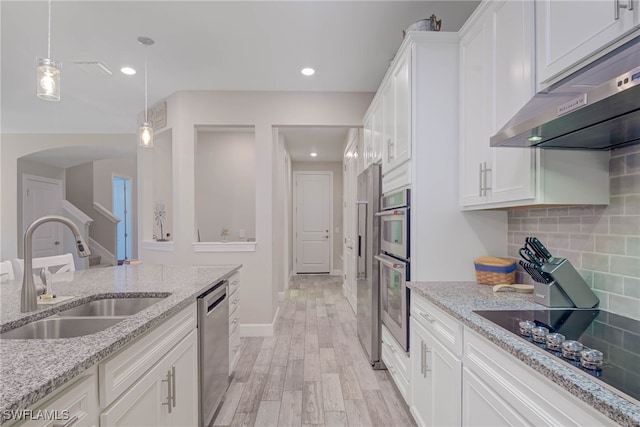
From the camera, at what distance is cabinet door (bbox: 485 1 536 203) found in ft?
4.70

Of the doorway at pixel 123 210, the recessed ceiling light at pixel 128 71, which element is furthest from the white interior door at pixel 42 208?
the recessed ceiling light at pixel 128 71

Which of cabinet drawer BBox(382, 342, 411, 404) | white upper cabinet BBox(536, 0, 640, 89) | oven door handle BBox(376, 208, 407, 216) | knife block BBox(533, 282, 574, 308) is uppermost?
white upper cabinet BBox(536, 0, 640, 89)

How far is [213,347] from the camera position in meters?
2.08

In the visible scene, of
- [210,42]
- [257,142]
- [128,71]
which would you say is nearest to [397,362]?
[257,142]

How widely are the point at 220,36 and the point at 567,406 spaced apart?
3003mm

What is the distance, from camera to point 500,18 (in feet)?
5.29

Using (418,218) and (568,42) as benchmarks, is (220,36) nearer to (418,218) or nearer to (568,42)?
(418,218)

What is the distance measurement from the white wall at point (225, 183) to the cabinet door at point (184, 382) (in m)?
3.60

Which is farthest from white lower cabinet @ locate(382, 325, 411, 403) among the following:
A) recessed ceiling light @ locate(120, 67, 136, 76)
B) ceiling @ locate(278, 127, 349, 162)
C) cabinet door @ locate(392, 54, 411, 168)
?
recessed ceiling light @ locate(120, 67, 136, 76)

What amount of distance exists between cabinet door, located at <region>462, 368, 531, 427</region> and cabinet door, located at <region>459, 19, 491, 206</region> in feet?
3.05

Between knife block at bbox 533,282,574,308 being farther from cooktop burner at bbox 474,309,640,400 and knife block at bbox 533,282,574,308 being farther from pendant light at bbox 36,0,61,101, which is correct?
pendant light at bbox 36,0,61,101

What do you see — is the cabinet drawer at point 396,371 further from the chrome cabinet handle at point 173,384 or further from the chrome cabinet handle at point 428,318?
the chrome cabinet handle at point 173,384

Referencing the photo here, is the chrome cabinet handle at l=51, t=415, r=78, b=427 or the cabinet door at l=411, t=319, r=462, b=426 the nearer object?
the chrome cabinet handle at l=51, t=415, r=78, b=427

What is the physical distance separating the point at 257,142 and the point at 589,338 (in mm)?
3318
